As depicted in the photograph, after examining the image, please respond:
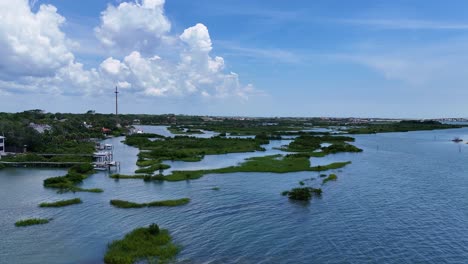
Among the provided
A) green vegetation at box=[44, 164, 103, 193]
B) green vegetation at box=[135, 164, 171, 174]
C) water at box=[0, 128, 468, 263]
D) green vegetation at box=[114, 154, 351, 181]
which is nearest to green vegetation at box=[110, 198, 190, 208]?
water at box=[0, 128, 468, 263]

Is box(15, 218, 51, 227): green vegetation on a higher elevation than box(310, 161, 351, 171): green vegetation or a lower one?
lower

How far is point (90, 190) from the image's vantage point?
42.9 metres

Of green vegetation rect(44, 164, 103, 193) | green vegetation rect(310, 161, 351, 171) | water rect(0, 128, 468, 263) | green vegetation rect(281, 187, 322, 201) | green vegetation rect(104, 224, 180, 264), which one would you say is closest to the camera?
green vegetation rect(104, 224, 180, 264)

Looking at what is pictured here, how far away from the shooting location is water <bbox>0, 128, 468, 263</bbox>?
2486 cm

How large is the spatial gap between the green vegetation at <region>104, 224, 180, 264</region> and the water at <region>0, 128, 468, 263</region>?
2.59 feet

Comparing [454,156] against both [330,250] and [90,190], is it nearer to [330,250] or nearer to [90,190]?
[330,250]

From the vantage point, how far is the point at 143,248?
24766 mm

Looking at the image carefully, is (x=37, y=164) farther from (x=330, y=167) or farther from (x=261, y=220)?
(x=330, y=167)

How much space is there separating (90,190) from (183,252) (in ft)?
72.3

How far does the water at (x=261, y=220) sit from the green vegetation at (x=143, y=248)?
2.59ft

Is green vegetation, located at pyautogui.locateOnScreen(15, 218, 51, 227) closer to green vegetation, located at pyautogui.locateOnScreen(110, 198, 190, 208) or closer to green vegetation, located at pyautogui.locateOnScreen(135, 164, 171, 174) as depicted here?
green vegetation, located at pyautogui.locateOnScreen(110, 198, 190, 208)

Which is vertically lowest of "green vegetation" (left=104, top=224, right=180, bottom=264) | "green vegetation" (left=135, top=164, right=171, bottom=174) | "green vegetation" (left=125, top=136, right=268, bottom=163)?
"green vegetation" (left=104, top=224, right=180, bottom=264)

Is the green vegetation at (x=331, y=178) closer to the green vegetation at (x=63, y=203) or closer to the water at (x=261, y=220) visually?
the water at (x=261, y=220)

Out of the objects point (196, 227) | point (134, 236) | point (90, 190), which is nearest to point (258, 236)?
point (196, 227)
